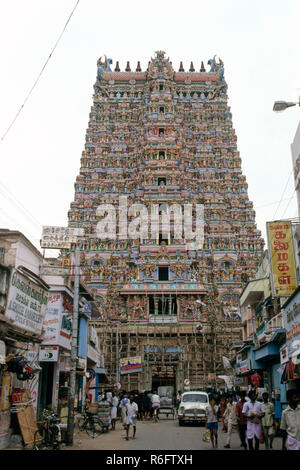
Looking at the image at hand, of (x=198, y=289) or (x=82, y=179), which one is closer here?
(x=198, y=289)

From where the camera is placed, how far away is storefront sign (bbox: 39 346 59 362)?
2058 centimetres

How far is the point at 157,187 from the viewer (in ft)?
182

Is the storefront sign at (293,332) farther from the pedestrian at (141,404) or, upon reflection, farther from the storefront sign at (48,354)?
the pedestrian at (141,404)

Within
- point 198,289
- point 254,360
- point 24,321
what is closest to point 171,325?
point 198,289

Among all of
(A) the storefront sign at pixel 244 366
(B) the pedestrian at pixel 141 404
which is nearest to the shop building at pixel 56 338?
(B) the pedestrian at pixel 141 404

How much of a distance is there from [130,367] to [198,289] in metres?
12.6

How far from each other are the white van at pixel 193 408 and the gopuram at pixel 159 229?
14568mm

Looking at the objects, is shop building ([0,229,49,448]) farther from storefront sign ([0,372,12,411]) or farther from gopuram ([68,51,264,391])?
gopuram ([68,51,264,391])

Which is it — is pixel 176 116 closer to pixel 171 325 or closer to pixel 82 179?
pixel 82 179

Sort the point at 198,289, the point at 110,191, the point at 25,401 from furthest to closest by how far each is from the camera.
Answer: the point at 110,191 → the point at 198,289 → the point at 25,401

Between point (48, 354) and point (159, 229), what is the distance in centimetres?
3253

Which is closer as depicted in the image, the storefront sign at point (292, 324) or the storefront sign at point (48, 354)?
the storefront sign at point (292, 324)

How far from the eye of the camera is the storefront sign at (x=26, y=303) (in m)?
14.9

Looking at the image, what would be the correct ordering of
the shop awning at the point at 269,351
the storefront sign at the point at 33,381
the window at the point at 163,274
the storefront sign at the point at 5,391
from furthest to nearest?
the window at the point at 163,274
the shop awning at the point at 269,351
the storefront sign at the point at 33,381
the storefront sign at the point at 5,391
